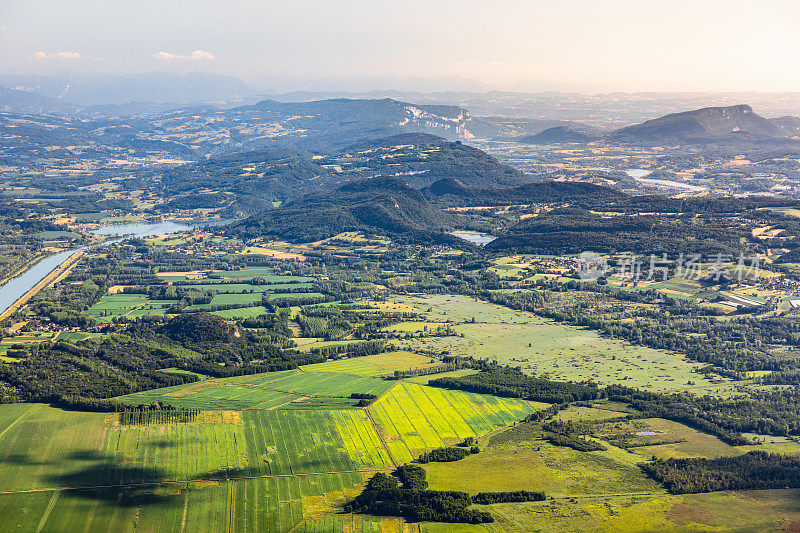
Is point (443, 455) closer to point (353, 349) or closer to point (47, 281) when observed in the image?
point (353, 349)

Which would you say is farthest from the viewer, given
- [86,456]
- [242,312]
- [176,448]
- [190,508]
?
[242,312]

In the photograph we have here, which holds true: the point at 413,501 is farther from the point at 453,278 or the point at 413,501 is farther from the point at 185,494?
the point at 453,278

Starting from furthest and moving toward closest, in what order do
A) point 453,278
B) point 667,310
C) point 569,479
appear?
point 453,278, point 667,310, point 569,479

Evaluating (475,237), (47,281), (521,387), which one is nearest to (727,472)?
(521,387)

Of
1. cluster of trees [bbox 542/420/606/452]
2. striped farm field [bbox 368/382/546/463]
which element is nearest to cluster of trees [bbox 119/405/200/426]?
striped farm field [bbox 368/382/546/463]

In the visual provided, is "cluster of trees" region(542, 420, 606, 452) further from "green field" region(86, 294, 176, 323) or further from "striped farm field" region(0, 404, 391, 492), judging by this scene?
"green field" region(86, 294, 176, 323)

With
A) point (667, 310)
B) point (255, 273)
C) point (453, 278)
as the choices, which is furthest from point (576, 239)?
point (255, 273)
